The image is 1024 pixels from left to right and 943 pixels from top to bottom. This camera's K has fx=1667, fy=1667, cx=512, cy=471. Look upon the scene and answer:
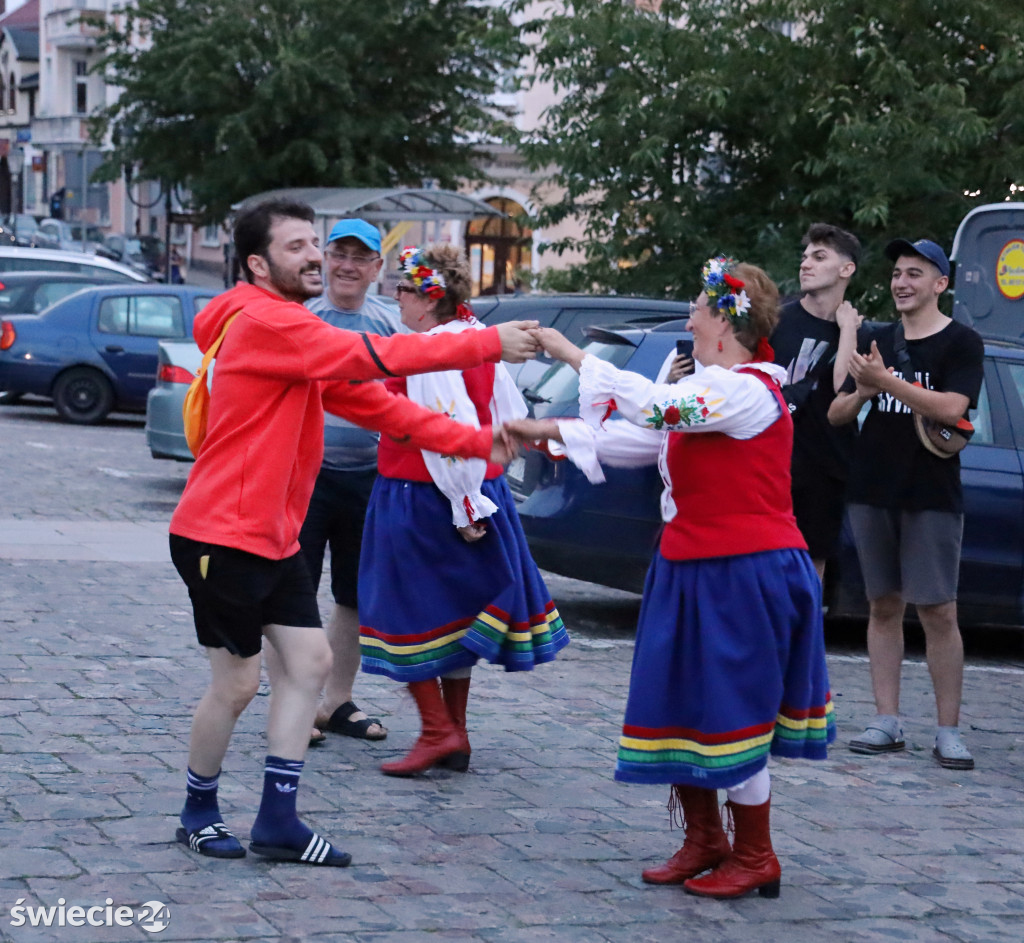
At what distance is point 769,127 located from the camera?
16438mm

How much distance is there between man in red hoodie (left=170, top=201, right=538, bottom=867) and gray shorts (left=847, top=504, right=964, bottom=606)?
2.46 meters

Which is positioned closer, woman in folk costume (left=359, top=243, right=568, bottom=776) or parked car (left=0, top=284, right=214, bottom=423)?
woman in folk costume (left=359, top=243, right=568, bottom=776)

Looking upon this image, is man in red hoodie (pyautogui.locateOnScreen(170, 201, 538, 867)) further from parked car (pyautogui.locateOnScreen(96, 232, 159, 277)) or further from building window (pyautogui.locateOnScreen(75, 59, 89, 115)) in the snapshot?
building window (pyautogui.locateOnScreen(75, 59, 89, 115))

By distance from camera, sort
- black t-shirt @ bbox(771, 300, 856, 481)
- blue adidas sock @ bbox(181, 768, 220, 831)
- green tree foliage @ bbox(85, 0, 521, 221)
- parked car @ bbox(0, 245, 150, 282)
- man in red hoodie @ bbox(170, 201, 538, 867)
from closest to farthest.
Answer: man in red hoodie @ bbox(170, 201, 538, 867) < blue adidas sock @ bbox(181, 768, 220, 831) < black t-shirt @ bbox(771, 300, 856, 481) < parked car @ bbox(0, 245, 150, 282) < green tree foliage @ bbox(85, 0, 521, 221)

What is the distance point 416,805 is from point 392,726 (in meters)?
Answer: 1.09

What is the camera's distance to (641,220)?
17141mm

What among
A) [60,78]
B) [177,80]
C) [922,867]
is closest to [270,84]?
[177,80]

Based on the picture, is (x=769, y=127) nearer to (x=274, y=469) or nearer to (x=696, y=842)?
(x=696, y=842)

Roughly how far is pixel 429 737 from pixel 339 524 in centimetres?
94

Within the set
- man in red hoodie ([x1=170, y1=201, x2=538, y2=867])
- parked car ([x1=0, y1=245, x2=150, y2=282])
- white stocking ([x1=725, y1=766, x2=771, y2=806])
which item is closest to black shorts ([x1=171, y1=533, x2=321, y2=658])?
man in red hoodie ([x1=170, y1=201, x2=538, y2=867])

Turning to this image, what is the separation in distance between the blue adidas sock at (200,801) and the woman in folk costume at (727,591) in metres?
1.18

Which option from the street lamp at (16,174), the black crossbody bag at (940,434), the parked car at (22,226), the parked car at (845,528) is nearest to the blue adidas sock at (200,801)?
the black crossbody bag at (940,434)

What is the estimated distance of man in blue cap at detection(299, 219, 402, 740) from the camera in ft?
20.1

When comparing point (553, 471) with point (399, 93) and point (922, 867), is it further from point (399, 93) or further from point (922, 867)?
point (399, 93)
